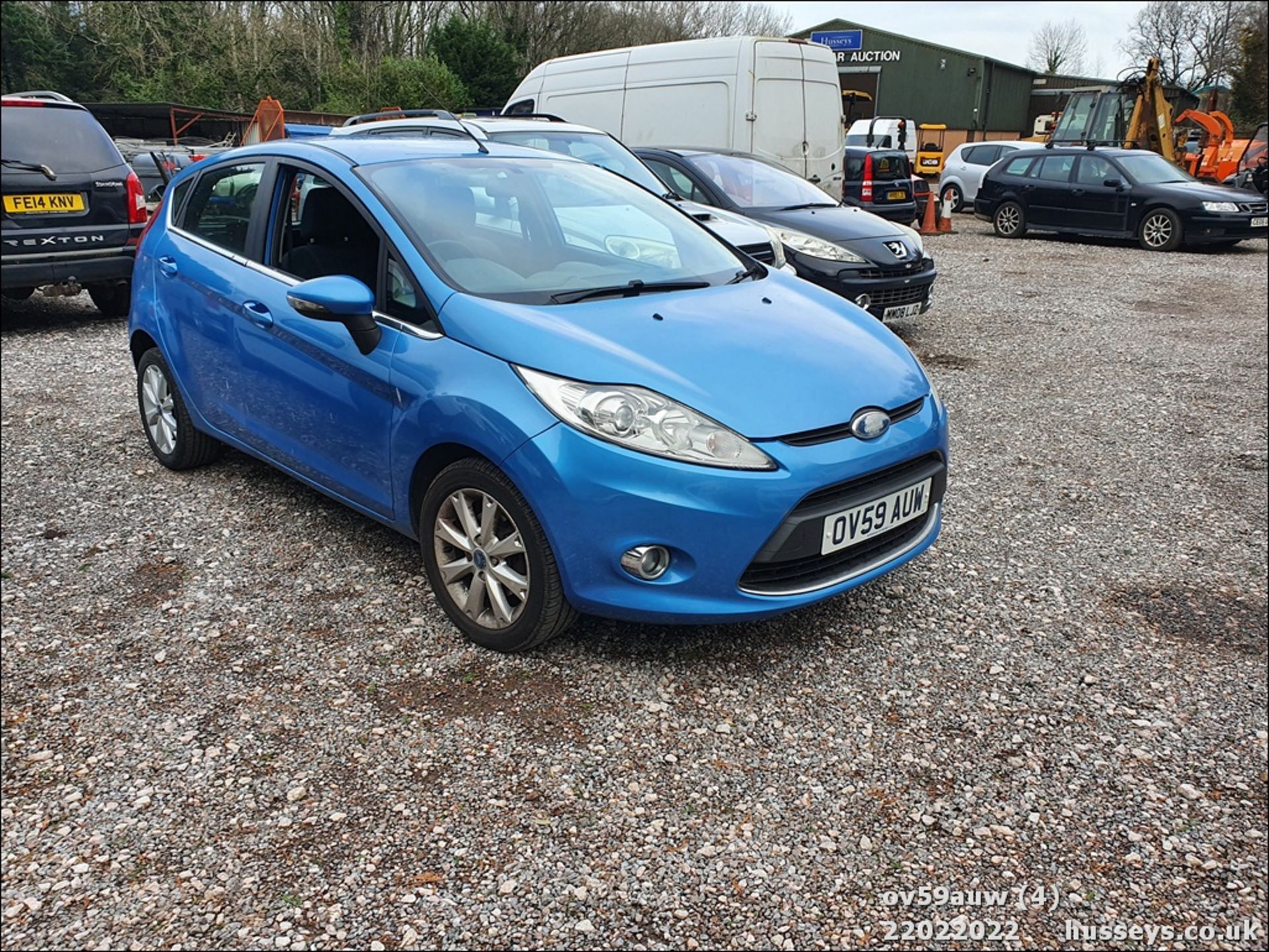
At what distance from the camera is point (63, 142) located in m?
1.10

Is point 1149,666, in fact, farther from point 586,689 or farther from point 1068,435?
point 1068,435

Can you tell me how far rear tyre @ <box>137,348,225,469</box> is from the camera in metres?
4.83

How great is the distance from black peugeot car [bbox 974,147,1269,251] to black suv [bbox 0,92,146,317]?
1597 cm

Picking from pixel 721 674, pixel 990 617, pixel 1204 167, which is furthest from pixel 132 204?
pixel 1204 167

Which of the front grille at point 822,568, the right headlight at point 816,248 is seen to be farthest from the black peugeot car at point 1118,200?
the front grille at point 822,568

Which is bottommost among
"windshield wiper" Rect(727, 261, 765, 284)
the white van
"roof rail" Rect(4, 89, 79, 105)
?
"windshield wiper" Rect(727, 261, 765, 284)

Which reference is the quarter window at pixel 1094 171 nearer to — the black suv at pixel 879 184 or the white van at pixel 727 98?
the black suv at pixel 879 184

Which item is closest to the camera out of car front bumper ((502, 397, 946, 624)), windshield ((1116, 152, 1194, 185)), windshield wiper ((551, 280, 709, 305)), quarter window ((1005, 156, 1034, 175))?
car front bumper ((502, 397, 946, 624))

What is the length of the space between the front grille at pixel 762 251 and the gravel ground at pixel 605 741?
2.83 metres

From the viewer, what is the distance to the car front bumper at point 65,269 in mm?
846

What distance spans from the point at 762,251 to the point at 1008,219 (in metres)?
11.2

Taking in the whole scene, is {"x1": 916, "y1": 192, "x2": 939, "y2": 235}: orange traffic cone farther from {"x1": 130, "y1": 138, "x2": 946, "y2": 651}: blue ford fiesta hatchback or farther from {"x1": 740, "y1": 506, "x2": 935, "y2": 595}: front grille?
{"x1": 740, "y1": 506, "x2": 935, "y2": 595}: front grille

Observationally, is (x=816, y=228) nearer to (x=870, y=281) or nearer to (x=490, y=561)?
(x=870, y=281)

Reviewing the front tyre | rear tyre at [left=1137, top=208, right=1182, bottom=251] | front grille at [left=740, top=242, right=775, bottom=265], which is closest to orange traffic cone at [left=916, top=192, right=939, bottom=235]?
rear tyre at [left=1137, top=208, right=1182, bottom=251]
